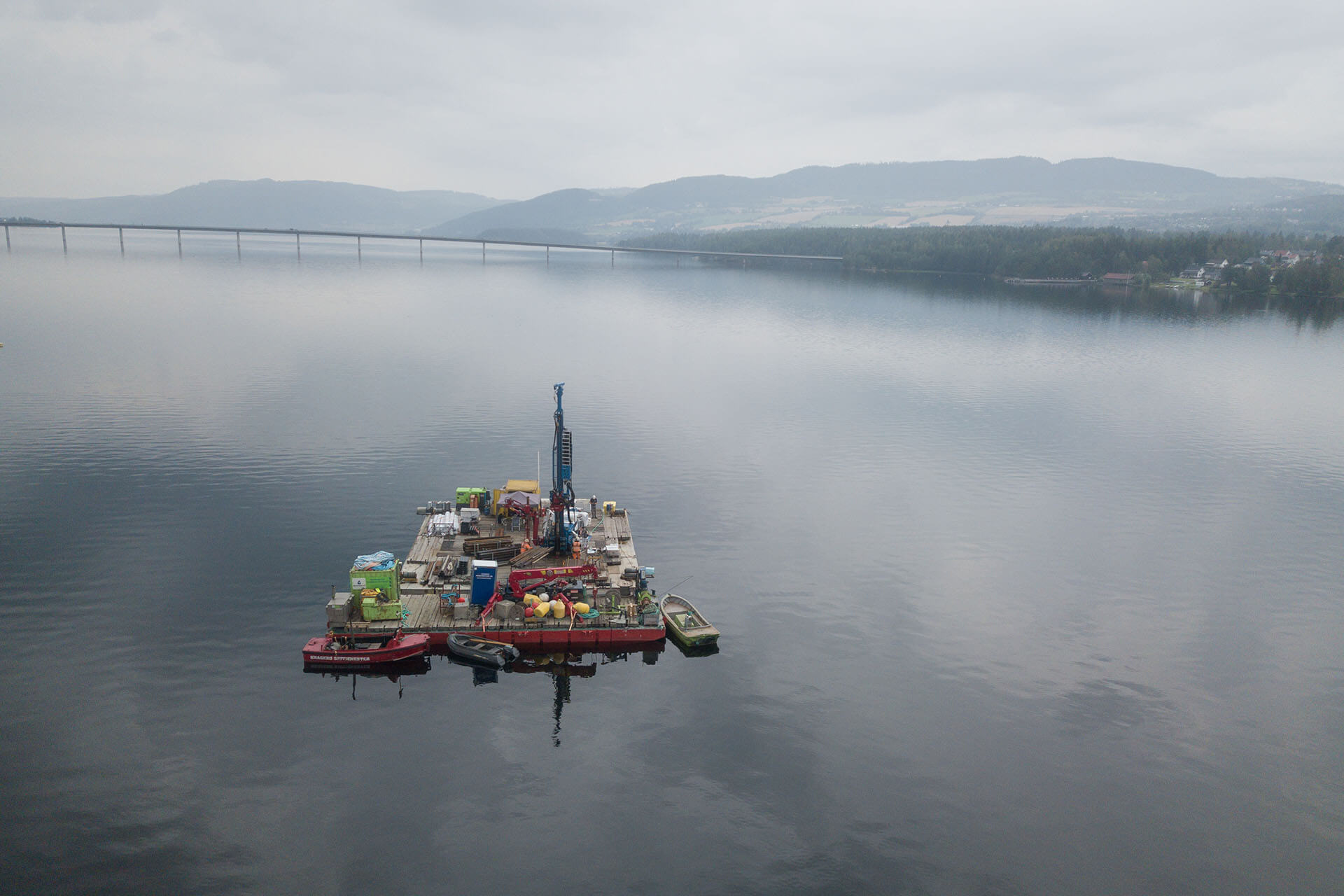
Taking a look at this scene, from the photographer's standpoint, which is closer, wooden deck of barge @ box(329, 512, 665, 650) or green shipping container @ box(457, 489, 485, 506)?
wooden deck of barge @ box(329, 512, 665, 650)

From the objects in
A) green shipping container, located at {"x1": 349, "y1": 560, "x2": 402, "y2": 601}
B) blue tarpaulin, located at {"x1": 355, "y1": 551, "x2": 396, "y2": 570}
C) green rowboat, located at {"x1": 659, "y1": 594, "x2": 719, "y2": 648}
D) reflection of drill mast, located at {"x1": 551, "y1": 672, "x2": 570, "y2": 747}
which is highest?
blue tarpaulin, located at {"x1": 355, "y1": 551, "x2": 396, "y2": 570}

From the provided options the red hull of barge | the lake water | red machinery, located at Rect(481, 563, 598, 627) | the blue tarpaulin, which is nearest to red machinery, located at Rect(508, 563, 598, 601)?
red machinery, located at Rect(481, 563, 598, 627)

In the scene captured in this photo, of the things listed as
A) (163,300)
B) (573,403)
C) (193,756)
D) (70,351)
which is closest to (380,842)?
(193,756)

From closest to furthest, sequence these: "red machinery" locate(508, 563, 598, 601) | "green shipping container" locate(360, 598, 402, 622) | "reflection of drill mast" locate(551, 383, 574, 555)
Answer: "green shipping container" locate(360, 598, 402, 622) → "red machinery" locate(508, 563, 598, 601) → "reflection of drill mast" locate(551, 383, 574, 555)

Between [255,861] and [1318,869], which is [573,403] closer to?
[255,861]

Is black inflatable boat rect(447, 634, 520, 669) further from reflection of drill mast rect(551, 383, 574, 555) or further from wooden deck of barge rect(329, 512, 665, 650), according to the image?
reflection of drill mast rect(551, 383, 574, 555)

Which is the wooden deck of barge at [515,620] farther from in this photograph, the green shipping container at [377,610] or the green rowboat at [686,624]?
the green rowboat at [686,624]

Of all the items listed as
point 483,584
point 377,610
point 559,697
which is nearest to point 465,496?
point 483,584
